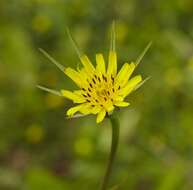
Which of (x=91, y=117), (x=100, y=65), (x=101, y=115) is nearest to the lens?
(x=101, y=115)

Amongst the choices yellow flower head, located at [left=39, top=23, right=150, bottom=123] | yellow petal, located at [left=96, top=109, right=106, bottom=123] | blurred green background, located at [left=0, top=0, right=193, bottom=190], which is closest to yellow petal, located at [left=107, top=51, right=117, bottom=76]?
yellow flower head, located at [left=39, top=23, right=150, bottom=123]

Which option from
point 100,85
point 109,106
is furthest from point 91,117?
point 109,106

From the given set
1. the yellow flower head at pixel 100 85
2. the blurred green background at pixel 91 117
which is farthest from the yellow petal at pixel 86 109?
the blurred green background at pixel 91 117

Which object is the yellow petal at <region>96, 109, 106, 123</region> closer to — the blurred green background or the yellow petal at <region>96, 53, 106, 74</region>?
the yellow petal at <region>96, 53, 106, 74</region>

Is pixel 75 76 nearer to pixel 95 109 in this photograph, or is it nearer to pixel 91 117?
pixel 95 109

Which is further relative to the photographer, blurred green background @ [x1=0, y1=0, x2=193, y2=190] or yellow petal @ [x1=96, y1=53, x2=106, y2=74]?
blurred green background @ [x1=0, y1=0, x2=193, y2=190]

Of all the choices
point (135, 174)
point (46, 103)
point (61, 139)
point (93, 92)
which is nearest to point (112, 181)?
point (135, 174)

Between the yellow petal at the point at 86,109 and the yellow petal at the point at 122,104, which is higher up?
the yellow petal at the point at 86,109

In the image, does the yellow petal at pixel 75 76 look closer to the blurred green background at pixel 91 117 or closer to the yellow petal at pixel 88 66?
the yellow petal at pixel 88 66
